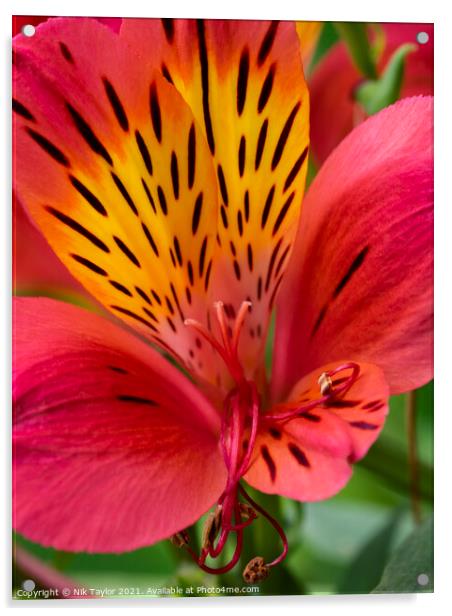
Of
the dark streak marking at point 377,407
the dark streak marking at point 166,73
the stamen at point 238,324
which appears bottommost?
the dark streak marking at point 377,407

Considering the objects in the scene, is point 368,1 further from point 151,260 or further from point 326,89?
point 151,260

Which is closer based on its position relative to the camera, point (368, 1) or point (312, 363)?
point (312, 363)

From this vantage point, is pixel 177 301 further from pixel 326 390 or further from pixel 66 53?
pixel 66 53

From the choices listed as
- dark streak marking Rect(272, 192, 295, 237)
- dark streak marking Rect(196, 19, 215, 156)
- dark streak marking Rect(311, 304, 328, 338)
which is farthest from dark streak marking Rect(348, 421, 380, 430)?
dark streak marking Rect(196, 19, 215, 156)

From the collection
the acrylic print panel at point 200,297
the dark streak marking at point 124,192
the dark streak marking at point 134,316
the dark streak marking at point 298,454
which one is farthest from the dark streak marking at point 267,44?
the dark streak marking at point 298,454
